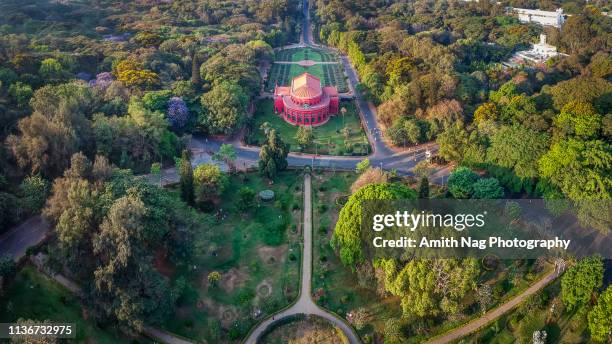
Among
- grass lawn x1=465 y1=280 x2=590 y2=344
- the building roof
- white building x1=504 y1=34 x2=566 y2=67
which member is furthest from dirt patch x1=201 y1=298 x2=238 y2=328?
white building x1=504 y1=34 x2=566 y2=67

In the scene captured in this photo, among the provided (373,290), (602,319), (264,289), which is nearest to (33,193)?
(264,289)

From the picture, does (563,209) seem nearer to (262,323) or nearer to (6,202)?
(262,323)

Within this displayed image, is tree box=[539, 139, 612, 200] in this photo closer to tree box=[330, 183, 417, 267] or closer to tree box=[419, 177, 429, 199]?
tree box=[419, 177, 429, 199]

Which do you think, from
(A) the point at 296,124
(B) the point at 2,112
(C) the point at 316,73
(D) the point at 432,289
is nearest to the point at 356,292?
(D) the point at 432,289

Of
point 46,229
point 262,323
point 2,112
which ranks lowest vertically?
point 262,323

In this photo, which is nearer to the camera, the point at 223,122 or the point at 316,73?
the point at 223,122

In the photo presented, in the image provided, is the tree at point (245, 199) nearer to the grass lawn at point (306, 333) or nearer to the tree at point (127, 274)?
the tree at point (127, 274)

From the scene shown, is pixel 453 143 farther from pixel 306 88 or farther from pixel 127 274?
pixel 127 274
